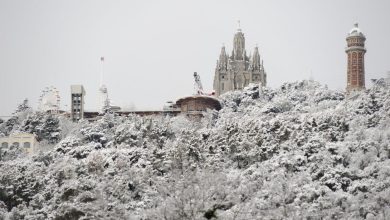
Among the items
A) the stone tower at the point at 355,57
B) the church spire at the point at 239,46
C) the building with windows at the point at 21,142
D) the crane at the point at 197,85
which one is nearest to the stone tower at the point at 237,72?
the church spire at the point at 239,46

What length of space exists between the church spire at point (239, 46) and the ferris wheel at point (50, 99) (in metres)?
33.9

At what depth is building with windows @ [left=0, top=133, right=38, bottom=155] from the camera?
8779cm

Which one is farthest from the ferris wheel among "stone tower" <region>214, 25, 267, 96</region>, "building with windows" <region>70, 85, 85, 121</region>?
"stone tower" <region>214, 25, 267, 96</region>

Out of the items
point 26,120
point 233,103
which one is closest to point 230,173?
point 233,103

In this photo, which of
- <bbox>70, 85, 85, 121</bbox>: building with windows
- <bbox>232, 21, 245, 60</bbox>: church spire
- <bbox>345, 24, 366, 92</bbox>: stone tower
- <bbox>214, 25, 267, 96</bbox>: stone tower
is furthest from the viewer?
<bbox>232, 21, 245, 60</bbox>: church spire

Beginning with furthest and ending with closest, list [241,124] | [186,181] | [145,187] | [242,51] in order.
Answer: [242,51] → [241,124] → [145,187] → [186,181]

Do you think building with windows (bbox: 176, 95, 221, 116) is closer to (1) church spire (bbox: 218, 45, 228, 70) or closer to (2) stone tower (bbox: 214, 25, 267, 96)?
(2) stone tower (bbox: 214, 25, 267, 96)

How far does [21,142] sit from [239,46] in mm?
50232

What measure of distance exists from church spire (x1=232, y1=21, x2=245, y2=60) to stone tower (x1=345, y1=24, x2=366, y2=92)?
918 inches

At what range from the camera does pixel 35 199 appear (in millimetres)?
65500

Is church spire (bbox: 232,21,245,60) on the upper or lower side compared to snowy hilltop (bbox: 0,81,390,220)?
upper

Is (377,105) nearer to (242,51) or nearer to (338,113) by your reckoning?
(338,113)

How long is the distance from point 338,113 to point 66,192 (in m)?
25.9

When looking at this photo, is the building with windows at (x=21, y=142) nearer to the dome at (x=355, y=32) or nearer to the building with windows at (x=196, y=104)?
the building with windows at (x=196, y=104)
